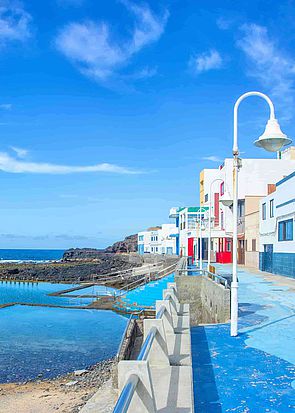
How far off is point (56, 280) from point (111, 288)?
19.0 m

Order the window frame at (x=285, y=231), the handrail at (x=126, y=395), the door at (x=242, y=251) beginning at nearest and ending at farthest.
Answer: the handrail at (x=126, y=395) → the window frame at (x=285, y=231) → the door at (x=242, y=251)

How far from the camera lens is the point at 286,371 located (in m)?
6.96

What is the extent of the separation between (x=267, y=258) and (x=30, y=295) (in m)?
30.3

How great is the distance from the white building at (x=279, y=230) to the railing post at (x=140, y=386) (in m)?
23.5

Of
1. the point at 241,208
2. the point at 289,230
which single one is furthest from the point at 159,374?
the point at 241,208

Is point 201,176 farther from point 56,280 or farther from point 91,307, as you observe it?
point 91,307

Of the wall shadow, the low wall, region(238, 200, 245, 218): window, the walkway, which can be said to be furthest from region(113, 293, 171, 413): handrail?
region(238, 200, 245, 218): window

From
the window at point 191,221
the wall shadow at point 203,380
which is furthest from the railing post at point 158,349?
the window at point 191,221

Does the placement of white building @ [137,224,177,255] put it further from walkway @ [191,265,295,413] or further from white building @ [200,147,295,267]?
walkway @ [191,265,295,413]

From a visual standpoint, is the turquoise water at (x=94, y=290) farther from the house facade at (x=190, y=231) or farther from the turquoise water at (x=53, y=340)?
the turquoise water at (x=53, y=340)

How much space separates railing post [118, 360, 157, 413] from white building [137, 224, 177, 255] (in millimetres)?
67399

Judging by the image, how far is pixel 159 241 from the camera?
300 ft

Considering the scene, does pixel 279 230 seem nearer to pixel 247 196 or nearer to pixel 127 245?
pixel 247 196

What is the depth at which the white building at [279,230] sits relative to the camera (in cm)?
2655
